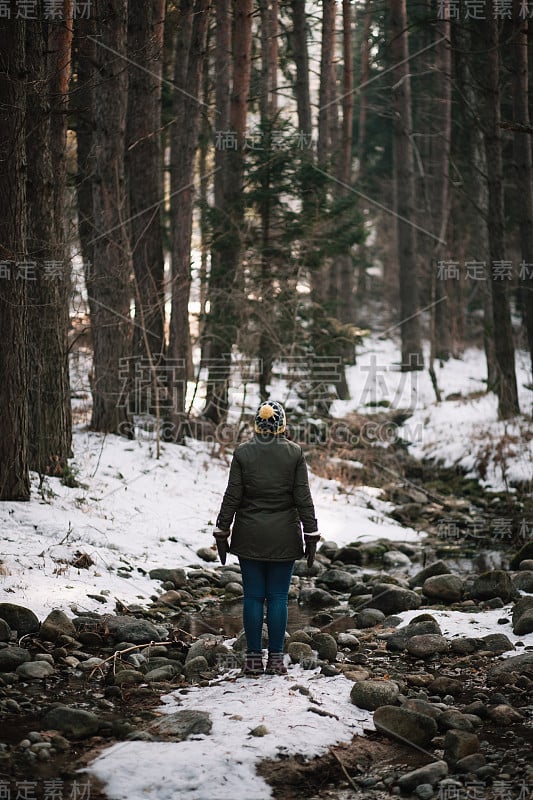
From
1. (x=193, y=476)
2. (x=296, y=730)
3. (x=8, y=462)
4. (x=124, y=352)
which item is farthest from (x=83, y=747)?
(x=124, y=352)

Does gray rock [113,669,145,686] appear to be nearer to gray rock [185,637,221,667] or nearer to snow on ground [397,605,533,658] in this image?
gray rock [185,637,221,667]

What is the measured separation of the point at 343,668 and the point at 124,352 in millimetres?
8711

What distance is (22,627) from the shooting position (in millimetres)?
7379

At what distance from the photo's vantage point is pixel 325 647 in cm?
752

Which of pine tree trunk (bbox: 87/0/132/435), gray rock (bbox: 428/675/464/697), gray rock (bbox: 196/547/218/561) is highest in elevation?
pine tree trunk (bbox: 87/0/132/435)

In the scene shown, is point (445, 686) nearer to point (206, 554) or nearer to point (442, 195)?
point (206, 554)

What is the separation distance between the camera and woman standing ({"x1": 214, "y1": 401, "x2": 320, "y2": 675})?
6.76 meters

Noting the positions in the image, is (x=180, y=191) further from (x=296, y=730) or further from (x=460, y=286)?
(x=460, y=286)

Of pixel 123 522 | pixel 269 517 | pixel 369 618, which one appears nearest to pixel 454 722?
pixel 269 517

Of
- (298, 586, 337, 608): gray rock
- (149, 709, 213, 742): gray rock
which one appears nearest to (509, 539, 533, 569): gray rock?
(298, 586, 337, 608): gray rock

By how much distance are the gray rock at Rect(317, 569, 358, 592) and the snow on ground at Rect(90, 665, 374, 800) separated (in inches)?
146

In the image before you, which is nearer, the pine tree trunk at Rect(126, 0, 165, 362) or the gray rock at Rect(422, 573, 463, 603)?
the gray rock at Rect(422, 573, 463, 603)

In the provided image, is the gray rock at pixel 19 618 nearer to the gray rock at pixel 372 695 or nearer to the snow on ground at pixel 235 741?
the snow on ground at pixel 235 741

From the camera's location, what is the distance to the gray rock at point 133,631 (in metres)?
7.68
